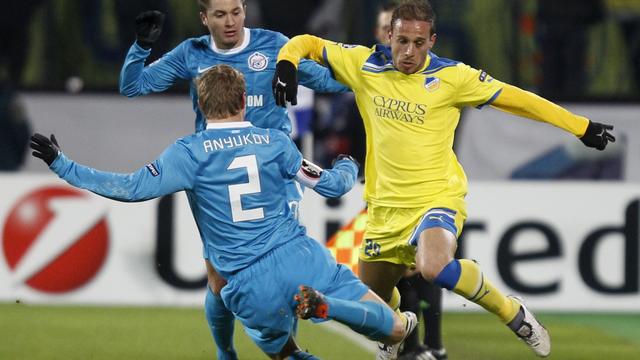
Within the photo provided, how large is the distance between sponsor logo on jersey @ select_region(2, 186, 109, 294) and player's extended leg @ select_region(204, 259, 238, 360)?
11.2ft

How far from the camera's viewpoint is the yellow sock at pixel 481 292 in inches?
284

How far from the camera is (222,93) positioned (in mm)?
6512

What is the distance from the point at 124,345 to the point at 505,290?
3.29 meters

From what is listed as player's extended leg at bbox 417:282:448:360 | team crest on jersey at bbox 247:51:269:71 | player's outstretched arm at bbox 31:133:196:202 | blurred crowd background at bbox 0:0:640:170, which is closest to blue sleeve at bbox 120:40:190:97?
team crest on jersey at bbox 247:51:269:71

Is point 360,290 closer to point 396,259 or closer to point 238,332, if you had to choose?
point 396,259

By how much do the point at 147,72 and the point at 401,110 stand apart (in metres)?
1.37

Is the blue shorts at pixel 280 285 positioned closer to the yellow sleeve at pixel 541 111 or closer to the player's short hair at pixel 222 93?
the player's short hair at pixel 222 93

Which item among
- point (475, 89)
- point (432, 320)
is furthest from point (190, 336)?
point (475, 89)

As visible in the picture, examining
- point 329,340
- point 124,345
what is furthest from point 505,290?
point 124,345

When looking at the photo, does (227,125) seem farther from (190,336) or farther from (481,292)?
(190,336)

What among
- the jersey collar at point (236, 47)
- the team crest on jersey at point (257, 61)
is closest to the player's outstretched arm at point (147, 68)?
the jersey collar at point (236, 47)

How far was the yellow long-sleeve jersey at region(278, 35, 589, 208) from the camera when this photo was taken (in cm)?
750

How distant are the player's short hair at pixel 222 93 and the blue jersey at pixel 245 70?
37.9 inches

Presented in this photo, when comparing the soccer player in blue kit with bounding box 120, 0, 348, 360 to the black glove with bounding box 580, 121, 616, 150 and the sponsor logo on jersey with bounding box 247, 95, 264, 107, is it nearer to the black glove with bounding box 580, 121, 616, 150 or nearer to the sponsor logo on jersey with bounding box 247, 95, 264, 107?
the sponsor logo on jersey with bounding box 247, 95, 264, 107
